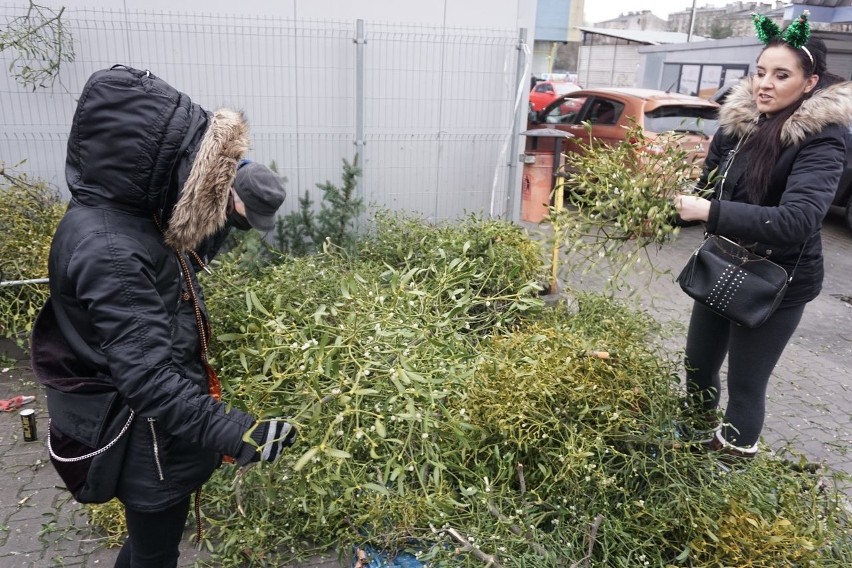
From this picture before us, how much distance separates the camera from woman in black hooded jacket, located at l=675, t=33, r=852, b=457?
2.33 m

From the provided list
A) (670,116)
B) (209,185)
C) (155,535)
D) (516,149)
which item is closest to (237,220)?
(209,185)

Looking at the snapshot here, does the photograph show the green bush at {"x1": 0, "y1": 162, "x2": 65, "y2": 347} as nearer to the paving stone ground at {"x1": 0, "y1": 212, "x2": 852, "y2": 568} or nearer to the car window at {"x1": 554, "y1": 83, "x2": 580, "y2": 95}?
the paving stone ground at {"x1": 0, "y1": 212, "x2": 852, "y2": 568}

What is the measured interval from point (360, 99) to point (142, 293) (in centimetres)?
466

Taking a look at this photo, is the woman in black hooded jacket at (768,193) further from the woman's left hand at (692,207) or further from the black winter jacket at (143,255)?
the black winter jacket at (143,255)

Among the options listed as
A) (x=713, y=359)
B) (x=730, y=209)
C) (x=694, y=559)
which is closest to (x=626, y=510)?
(x=694, y=559)

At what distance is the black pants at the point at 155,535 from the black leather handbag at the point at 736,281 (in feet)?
6.73

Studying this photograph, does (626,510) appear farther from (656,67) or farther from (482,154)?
(656,67)

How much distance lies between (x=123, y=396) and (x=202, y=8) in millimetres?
4879

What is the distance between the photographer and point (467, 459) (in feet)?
8.57

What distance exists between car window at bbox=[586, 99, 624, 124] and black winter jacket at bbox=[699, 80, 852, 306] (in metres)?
7.02

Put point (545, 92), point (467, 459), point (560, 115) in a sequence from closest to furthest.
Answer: point (467, 459), point (560, 115), point (545, 92)

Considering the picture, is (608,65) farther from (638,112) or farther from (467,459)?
(467,459)

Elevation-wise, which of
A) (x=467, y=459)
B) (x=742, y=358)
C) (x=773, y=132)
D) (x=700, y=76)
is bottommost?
(x=467, y=459)

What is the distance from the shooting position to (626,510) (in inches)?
93.7
